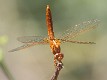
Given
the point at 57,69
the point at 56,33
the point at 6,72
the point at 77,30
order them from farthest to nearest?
the point at 56,33
the point at 6,72
the point at 77,30
the point at 57,69

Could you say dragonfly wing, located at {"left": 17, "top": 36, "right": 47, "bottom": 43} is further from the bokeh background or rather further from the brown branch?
the bokeh background

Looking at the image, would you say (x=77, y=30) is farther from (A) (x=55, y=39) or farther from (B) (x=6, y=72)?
(B) (x=6, y=72)

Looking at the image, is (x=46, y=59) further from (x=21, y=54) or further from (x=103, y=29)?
(x=103, y=29)

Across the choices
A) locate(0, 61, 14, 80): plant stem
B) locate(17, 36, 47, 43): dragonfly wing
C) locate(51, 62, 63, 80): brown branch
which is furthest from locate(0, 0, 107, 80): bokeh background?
locate(51, 62, 63, 80): brown branch

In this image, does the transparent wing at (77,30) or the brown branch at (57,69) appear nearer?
the brown branch at (57,69)

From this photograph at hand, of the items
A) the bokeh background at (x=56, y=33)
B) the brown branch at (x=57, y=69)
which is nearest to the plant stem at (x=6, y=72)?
the brown branch at (x=57, y=69)

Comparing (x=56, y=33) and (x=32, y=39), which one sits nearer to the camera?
(x=32, y=39)

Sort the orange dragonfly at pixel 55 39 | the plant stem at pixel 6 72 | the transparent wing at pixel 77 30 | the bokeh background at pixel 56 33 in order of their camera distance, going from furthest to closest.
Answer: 1. the bokeh background at pixel 56 33
2. the plant stem at pixel 6 72
3. the transparent wing at pixel 77 30
4. the orange dragonfly at pixel 55 39

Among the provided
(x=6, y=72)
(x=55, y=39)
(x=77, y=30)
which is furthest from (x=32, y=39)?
(x=6, y=72)

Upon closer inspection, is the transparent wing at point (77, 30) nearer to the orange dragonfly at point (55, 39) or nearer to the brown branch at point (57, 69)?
the orange dragonfly at point (55, 39)
